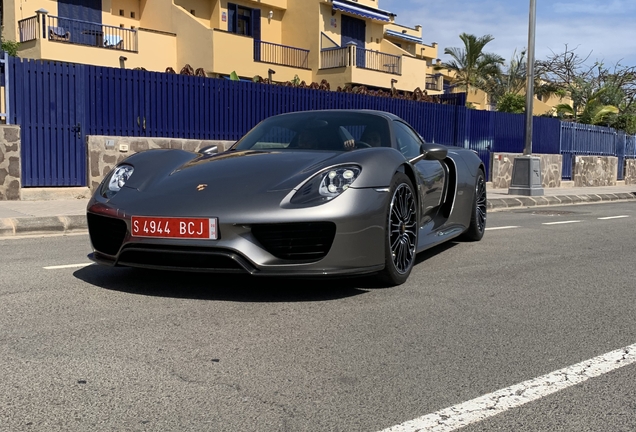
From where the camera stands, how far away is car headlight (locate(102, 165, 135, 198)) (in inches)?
175

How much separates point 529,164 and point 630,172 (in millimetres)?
11822

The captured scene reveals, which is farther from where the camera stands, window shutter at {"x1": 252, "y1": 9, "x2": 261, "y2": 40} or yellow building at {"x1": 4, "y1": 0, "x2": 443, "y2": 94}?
window shutter at {"x1": 252, "y1": 9, "x2": 261, "y2": 40}

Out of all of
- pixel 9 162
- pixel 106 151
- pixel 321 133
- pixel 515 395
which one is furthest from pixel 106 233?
pixel 106 151

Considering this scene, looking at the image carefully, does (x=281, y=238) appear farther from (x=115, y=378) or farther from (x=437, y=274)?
(x=437, y=274)

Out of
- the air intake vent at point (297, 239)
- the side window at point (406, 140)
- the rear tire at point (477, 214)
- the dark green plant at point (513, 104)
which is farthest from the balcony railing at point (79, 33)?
the dark green plant at point (513, 104)

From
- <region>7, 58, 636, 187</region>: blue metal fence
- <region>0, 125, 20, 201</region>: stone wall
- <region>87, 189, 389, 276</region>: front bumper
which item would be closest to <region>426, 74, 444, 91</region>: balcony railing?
<region>7, 58, 636, 187</region>: blue metal fence

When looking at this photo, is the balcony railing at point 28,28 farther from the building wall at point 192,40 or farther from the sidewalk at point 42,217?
the sidewalk at point 42,217

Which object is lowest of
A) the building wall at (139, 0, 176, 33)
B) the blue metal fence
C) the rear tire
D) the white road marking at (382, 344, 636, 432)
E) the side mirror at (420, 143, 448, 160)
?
the white road marking at (382, 344, 636, 432)

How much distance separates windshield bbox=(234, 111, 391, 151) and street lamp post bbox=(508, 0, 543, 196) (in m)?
11.2

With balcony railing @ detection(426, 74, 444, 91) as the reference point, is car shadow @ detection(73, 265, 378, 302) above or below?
below

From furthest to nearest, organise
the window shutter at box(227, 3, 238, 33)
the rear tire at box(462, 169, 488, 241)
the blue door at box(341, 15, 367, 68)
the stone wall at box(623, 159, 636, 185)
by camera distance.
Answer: the blue door at box(341, 15, 367, 68) → the window shutter at box(227, 3, 238, 33) → the stone wall at box(623, 159, 636, 185) → the rear tire at box(462, 169, 488, 241)

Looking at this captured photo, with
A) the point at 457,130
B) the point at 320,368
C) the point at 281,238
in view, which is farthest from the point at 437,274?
the point at 457,130

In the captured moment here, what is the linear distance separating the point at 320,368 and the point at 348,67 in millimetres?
25609

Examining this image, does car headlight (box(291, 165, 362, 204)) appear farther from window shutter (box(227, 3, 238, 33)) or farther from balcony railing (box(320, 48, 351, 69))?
balcony railing (box(320, 48, 351, 69))
